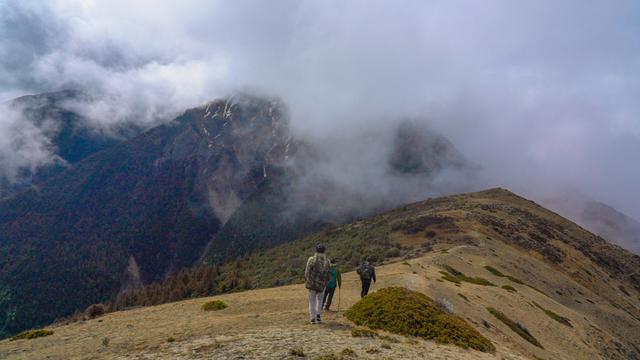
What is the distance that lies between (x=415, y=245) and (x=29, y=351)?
63945 millimetres

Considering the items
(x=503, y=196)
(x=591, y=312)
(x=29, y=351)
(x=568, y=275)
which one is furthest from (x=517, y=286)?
(x=503, y=196)

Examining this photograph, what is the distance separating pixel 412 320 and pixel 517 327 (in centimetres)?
1791

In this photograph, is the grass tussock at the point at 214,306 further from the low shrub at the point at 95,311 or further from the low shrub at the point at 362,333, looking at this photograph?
the low shrub at the point at 362,333

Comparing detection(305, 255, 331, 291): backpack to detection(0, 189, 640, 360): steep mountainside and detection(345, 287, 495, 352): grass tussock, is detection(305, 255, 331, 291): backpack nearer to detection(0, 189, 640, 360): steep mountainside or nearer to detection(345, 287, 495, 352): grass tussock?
detection(0, 189, 640, 360): steep mountainside

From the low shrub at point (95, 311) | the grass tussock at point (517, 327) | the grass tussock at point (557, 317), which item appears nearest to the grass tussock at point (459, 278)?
the grass tussock at point (557, 317)

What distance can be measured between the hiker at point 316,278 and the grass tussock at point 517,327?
63.9 ft

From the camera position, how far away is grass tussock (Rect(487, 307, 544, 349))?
32906 mm

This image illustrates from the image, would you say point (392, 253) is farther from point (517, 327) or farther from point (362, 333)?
point (362, 333)

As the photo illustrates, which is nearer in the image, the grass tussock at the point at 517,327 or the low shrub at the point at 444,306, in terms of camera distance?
the low shrub at the point at 444,306

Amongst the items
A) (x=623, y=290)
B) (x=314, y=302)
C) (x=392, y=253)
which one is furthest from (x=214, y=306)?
(x=623, y=290)

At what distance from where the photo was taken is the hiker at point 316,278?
19.9m

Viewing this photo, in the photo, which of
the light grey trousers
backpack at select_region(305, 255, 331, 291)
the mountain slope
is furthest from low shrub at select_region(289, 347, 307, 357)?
the mountain slope

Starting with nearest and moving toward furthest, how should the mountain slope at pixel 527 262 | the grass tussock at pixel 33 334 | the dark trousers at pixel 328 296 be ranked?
the dark trousers at pixel 328 296
the grass tussock at pixel 33 334
the mountain slope at pixel 527 262

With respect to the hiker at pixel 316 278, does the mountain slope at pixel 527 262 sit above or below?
below
